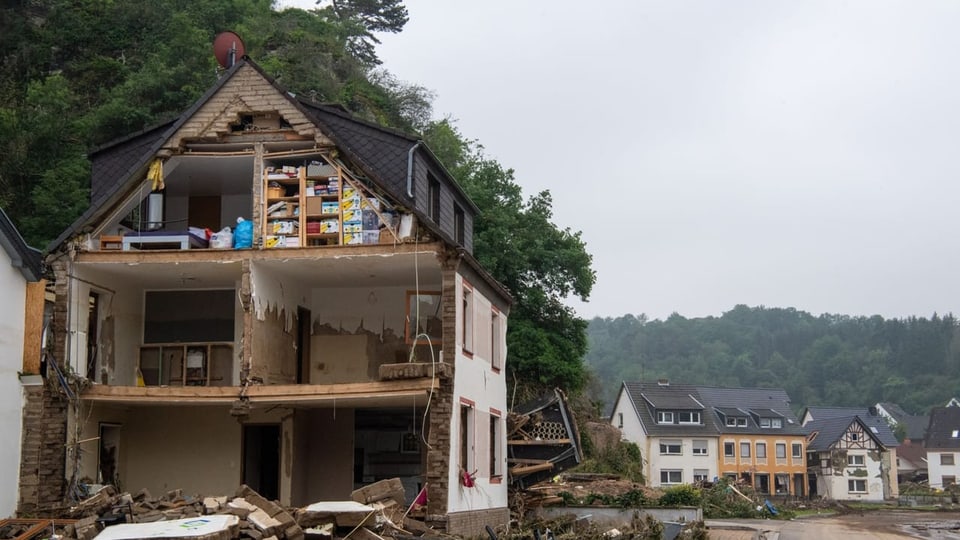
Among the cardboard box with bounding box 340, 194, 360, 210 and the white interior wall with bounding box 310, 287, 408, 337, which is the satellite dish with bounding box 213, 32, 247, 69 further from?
the white interior wall with bounding box 310, 287, 408, 337

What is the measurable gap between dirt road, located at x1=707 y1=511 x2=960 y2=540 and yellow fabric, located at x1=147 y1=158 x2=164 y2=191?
19.4 m

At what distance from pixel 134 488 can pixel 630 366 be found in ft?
456

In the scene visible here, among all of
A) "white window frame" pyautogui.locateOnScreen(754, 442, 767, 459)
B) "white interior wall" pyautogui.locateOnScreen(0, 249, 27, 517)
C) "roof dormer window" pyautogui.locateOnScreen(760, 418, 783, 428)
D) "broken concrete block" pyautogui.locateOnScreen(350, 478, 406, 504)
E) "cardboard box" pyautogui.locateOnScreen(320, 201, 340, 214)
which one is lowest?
"white window frame" pyautogui.locateOnScreen(754, 442, 767, 459)

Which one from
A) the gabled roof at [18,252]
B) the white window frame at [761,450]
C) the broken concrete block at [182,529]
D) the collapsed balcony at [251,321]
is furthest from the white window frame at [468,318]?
the white window frame at [761,450]

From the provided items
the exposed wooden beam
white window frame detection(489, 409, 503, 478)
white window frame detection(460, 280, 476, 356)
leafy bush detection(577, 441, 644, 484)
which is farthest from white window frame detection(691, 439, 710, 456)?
the exposed wooden beam

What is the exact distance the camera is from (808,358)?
166375 mm

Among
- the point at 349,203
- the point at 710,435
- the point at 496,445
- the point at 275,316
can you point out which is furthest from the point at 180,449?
the point at 710,435

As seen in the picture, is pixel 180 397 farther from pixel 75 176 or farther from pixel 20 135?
pixel 20 135

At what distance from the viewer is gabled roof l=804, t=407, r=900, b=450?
3273 inches

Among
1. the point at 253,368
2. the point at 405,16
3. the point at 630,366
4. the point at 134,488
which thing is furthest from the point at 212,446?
the point at 630,366

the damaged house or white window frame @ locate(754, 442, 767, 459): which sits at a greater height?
the damaged house

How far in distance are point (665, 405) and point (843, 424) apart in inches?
627

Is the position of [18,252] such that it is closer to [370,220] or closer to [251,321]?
[251,321]

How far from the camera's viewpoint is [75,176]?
120ft
